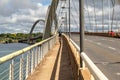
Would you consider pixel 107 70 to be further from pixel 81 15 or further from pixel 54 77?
pixel 81 15

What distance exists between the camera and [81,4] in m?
12.1

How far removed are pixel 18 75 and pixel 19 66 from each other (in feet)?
1.02

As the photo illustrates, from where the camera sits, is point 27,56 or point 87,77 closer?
point 87,77

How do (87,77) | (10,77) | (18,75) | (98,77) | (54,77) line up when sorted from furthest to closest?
(54,77) → (18,75) → (10,77) → (87,77) → (98,77)

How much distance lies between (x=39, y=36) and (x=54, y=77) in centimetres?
16751

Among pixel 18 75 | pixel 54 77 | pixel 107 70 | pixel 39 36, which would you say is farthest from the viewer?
pixel 39 36

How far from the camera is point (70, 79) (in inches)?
590

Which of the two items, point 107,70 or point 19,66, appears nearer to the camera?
point 19,66

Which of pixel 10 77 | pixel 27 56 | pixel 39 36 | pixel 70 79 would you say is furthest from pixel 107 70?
pixel 39 36

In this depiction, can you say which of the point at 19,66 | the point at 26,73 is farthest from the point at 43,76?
the point at 19,66

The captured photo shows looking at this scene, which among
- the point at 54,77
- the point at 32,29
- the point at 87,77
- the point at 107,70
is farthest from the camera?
the point at 32,29

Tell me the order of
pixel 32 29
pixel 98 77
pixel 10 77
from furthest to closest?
pixel 32 29, pixel 10 77, pixel 98 77

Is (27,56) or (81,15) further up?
(81,15)

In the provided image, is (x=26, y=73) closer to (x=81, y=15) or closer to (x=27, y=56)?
(x=27, y=56)
